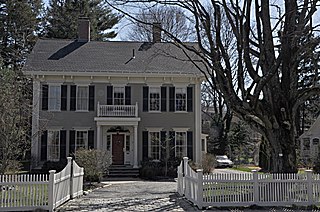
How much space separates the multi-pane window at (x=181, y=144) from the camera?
25453mm

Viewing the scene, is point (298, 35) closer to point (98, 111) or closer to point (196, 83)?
point (196, 83)

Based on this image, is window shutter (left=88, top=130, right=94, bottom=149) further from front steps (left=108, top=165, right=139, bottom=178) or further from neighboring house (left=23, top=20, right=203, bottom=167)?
front steps (left=108, top=165, right=139, bottom=178)

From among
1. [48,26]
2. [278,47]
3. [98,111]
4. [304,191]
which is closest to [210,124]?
[48,26]

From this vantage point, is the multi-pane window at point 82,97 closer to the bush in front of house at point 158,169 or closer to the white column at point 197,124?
the bush in front of house at point 158,169

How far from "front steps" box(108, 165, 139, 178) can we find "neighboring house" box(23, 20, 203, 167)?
500mm

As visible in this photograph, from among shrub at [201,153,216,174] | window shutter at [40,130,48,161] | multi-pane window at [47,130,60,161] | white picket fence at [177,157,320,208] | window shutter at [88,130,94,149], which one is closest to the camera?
white picket fence at [177,157,320,208]

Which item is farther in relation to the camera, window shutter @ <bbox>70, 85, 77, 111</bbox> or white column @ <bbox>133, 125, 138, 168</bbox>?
window shutter @ <bbox>70, 85, 77, 111</bbox>

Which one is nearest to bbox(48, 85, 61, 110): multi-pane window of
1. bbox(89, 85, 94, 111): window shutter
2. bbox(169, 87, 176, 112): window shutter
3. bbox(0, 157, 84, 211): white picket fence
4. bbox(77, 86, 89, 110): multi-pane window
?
bbox(77, 86, 89, 110): multi-pane window

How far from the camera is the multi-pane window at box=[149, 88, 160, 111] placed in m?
25.7

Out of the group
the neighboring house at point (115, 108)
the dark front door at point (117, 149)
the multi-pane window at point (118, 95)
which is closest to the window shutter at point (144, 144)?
the neighboring house at point (115, 108)

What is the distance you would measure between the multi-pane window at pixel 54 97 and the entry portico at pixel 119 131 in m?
2.48

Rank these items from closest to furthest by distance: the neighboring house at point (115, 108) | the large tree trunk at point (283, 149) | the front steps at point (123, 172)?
the large tree trunk at point (283, 149), the front steps at point (123, 172), the neighboring house at point (115, 108)

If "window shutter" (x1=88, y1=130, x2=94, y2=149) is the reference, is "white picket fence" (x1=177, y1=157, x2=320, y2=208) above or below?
below

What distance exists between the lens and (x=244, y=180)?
11.4 metres
